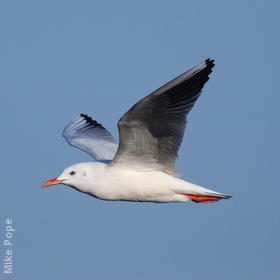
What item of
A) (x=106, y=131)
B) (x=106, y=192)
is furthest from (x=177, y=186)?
(x=106, y=131)

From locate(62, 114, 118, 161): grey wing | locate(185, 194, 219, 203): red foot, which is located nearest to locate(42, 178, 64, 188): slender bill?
locate(62, 114, 118, 161): grey wing

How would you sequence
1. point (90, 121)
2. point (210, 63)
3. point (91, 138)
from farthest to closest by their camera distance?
1. point (90, 121)
2. point (91, 138)
3. point (210, 63)

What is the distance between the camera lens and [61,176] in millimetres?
10773

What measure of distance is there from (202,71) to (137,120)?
4.22 feet

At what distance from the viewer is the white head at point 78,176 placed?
34.6 feet

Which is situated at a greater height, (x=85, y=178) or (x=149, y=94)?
(x=149, y=94)

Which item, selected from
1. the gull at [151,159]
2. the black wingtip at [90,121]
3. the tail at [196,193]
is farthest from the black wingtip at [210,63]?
the black wingtip at [90,121]

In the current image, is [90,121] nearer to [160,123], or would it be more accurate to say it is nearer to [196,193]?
[196,193]

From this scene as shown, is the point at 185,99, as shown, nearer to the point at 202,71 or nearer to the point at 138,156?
the point at 202,71

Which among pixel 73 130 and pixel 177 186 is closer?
pixel 177 186

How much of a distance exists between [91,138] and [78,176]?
11.8 ft

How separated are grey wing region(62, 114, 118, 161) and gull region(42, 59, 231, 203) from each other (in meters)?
2.19

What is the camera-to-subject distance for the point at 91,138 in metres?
14.2

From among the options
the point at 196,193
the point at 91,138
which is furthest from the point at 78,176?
the point at 91,138
